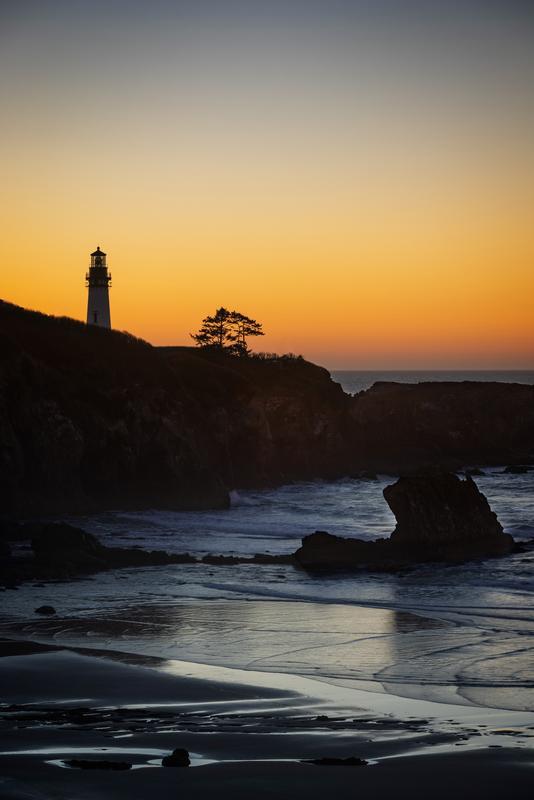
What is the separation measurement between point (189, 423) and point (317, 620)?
36552mm

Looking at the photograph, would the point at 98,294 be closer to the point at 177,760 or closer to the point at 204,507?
the point at 204,507

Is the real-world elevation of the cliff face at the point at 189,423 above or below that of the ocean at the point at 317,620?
above

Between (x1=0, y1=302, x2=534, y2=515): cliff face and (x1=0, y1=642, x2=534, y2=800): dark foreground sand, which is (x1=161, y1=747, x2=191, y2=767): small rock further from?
(x1=0, y1=302, x2=534, y2=515): cliff face

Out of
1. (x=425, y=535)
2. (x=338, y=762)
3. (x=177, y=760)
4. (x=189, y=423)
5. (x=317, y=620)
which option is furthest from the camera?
(x=189, y=423)

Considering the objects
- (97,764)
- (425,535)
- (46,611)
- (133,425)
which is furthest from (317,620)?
(133,425)

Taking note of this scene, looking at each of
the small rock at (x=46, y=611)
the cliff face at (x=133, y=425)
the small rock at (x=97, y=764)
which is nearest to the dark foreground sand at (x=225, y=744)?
the small rock at (x=97, y=764)

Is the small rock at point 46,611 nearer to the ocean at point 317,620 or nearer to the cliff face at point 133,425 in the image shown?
the ocean at point 317,620

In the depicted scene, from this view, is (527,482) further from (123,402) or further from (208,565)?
(208,565)

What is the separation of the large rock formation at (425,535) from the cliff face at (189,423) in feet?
17.6

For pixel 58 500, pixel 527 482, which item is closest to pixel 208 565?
pixel 58 500

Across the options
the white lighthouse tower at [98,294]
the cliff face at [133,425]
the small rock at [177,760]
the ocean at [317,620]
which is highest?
the white lighthouse tower at [98,294]

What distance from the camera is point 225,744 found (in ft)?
39.5

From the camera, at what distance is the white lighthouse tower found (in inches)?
3442

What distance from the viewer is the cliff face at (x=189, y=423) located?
1911 inches
